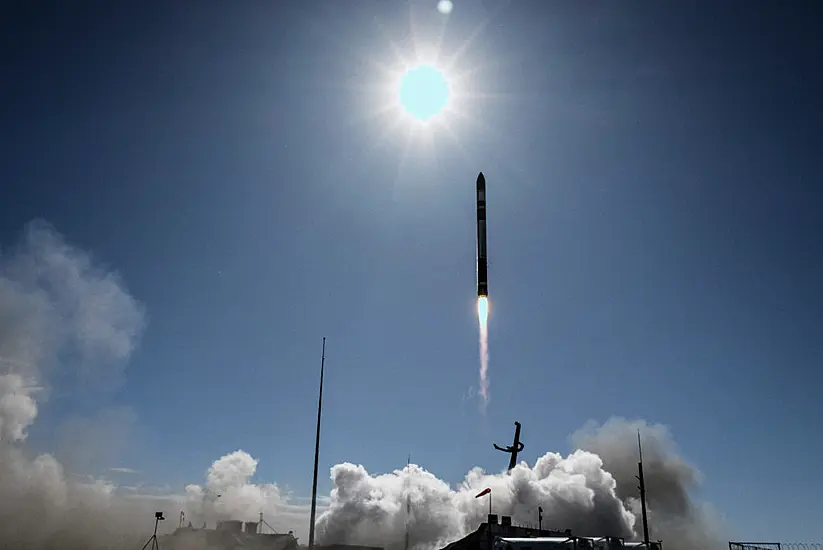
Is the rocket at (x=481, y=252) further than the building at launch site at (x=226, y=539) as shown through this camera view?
No

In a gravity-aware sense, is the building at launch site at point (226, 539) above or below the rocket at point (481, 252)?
below

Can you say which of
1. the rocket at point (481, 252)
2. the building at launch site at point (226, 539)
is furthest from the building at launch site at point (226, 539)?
the rocket at point (481, 252)

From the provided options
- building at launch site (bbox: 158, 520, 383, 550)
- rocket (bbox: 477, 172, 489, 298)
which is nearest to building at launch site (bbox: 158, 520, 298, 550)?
building at launch site (bbox: 158, 520, 383, 550)

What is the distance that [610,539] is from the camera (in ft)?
151

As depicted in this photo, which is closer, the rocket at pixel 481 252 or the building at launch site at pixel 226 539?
the rocket at pixel 481 252

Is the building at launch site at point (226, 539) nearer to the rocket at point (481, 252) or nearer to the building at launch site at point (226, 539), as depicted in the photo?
the building at launch site at point (226, 539)

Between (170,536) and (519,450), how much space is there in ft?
205

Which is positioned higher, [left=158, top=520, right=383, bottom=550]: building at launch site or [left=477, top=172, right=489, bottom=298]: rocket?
[left=477, top=172, right=489, bottom=298]: rocket

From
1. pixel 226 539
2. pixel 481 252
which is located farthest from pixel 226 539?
pixel 481 252

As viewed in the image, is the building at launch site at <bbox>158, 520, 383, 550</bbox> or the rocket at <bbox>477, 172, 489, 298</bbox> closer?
the rocket at <bbox>477, 172, 489, 298</bbox>

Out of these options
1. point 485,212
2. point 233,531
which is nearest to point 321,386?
point 485,212

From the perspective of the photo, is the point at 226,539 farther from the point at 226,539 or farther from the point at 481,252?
the point at 481,252

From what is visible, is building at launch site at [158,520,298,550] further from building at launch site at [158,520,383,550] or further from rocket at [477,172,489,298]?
rocket at [477,172,489,298]

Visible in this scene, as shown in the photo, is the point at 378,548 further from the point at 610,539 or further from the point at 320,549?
the point at 610,539
